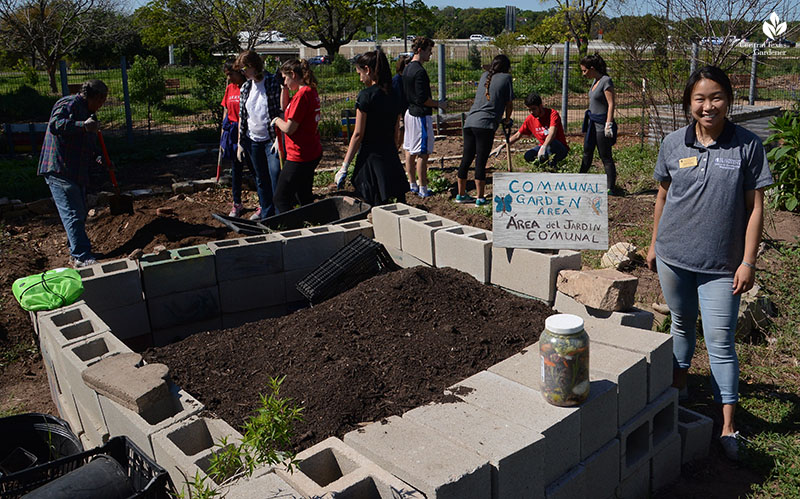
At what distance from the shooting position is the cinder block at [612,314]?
3.92 meters

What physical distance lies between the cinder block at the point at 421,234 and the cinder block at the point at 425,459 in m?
2.33

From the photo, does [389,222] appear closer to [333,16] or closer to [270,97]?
[270,97]

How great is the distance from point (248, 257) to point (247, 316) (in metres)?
0.47

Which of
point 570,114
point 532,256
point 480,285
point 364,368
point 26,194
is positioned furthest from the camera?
point 570,114

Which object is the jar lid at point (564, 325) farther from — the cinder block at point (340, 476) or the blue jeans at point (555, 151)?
the blue jeans at point (555, 151)

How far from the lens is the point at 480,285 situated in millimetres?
4785

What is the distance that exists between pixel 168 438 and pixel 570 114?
54.0ft

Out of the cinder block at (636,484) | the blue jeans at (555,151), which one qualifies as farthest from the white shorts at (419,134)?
the cinder block at (636,484)

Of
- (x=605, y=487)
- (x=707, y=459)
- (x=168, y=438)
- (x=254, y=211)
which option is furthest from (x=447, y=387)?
(x=254, y=211)

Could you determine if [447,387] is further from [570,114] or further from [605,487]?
[570,114]

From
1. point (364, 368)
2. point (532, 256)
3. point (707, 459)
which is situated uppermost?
point (532, 256)

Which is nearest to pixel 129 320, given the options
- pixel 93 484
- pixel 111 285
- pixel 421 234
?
pixel 111 285

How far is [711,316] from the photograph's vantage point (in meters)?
3.73

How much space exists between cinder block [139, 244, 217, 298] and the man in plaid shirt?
211cm
